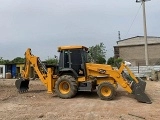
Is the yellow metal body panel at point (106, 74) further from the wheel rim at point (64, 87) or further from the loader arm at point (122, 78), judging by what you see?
the wheel rim at point (64, 87)

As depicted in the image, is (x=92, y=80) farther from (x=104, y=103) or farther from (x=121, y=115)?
(x=121, y=115)

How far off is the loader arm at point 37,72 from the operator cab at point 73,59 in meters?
0.89

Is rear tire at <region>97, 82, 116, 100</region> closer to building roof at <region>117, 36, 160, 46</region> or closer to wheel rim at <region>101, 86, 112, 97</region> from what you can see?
wheel rim at <region>101, 86, 112, 97</region>

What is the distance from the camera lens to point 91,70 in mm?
13656

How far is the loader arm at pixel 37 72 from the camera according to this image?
1405cm

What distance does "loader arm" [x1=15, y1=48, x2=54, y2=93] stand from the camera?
14.1 m

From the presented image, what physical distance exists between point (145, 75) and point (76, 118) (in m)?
20.6

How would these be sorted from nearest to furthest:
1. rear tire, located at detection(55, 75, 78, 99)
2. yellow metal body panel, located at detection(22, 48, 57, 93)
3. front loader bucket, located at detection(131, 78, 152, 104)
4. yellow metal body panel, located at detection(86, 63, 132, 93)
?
1. front loader bucket, located at detection(131, 78, 152, 104)
2. yellow metal body panel, located at detection(86, 63, 132, 93)
3. rear tire, located at detection(55, 75, 78, 99)
4. yellow metal body panel, located at detection(22, 48, 57, 93)

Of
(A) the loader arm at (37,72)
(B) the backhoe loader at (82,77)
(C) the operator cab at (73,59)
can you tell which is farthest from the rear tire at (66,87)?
(A) the loader arm at (37,72)

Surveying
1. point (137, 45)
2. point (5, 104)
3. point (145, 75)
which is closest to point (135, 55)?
point (137, 45)

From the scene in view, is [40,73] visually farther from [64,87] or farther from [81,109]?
[81,109]

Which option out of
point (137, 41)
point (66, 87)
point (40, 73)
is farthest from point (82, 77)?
point (137, 41)

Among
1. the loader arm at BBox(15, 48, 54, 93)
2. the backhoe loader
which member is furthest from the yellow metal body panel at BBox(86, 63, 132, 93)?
the loader arm at BBox(15, 48, 54, 93)

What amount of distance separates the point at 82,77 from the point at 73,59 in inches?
41.6
